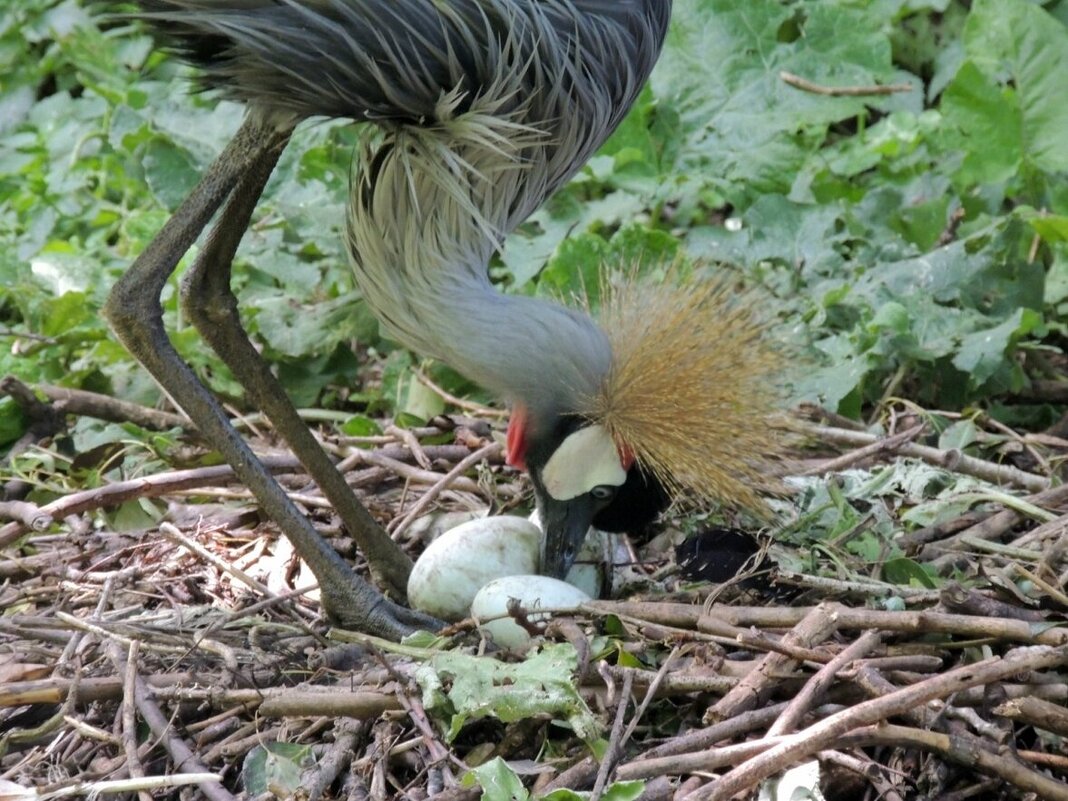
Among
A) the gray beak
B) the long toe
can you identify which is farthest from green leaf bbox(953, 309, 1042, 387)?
the long toe

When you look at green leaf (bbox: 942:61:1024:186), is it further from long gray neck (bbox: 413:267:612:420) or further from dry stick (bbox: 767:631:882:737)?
dry stick (bbox: 767:631:882:737)

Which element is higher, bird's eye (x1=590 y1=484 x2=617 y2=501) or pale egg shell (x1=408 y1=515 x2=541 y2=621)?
bird's eye (x1=590 y1=484 x2=617 y2=501)

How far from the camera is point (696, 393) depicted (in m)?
2.96

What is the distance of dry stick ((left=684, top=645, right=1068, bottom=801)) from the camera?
2107mm

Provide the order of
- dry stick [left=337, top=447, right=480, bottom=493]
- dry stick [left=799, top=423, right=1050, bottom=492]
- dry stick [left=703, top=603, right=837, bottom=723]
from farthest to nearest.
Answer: dry stick [left=337, top=447, right=480, bottom=493]
dry stick [left=799, top=423, right=1050, bottom=492]
dry stick [left=703, top=603, right=837, bottom=723]

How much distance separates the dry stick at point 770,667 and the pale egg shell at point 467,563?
639 mm

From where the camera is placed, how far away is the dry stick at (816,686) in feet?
→ 7.22

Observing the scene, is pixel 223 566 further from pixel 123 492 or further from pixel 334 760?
pixel 334 760

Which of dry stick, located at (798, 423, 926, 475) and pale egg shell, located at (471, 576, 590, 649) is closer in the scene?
pale egg shell, located at (471, 576, 590, 649)

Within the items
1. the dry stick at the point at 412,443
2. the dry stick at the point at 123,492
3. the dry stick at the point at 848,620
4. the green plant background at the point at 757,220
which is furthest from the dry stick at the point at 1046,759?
the dry stick at the point at 123,492

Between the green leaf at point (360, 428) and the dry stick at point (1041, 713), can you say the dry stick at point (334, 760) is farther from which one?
the green leaf at point (360, 428)

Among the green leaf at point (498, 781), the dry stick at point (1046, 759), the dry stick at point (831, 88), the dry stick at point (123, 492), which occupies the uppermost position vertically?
the dry stick at point (831, 88)

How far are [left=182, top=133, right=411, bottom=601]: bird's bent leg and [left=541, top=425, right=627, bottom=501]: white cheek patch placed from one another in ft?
1.43

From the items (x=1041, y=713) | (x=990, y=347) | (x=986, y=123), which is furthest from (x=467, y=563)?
(x=986, y=123)
